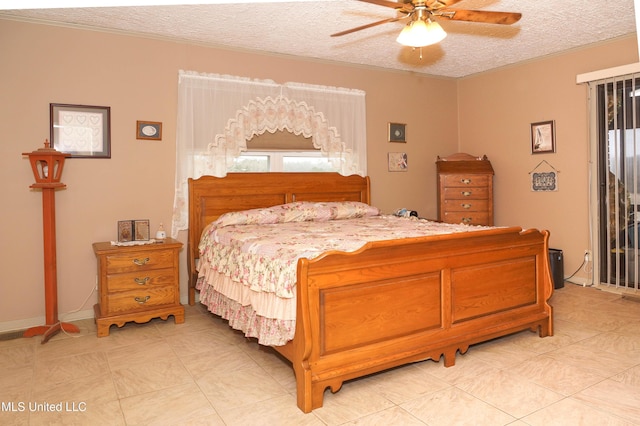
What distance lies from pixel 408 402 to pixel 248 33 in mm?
3283

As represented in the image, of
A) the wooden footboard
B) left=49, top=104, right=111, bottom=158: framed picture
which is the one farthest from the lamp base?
the wooden footboard

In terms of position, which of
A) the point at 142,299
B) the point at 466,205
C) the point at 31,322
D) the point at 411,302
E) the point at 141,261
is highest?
the point at 466,205

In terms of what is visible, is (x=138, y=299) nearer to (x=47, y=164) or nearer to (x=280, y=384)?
(x=47, y=164)

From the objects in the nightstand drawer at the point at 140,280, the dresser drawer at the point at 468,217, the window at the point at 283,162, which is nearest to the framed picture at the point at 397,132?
the window at the point at 283,162

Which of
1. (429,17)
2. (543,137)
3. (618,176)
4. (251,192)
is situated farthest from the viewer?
(543,137)

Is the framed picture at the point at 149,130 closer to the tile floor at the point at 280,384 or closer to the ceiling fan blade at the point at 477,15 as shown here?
the tile floor at the point at 280,384

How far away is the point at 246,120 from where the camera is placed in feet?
14.9

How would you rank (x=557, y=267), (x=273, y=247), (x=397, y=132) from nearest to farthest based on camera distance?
(x=273, y=247), (x=557, y=267), (x=397, y=132)

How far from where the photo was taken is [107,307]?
3504 mm

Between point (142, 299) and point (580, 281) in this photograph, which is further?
point (580, 281)

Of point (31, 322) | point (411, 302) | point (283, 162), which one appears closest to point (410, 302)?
point (411, 302)

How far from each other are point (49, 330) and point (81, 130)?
160 cm

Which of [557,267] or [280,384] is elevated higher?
[557,267]

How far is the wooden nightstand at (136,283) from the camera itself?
3500mm
